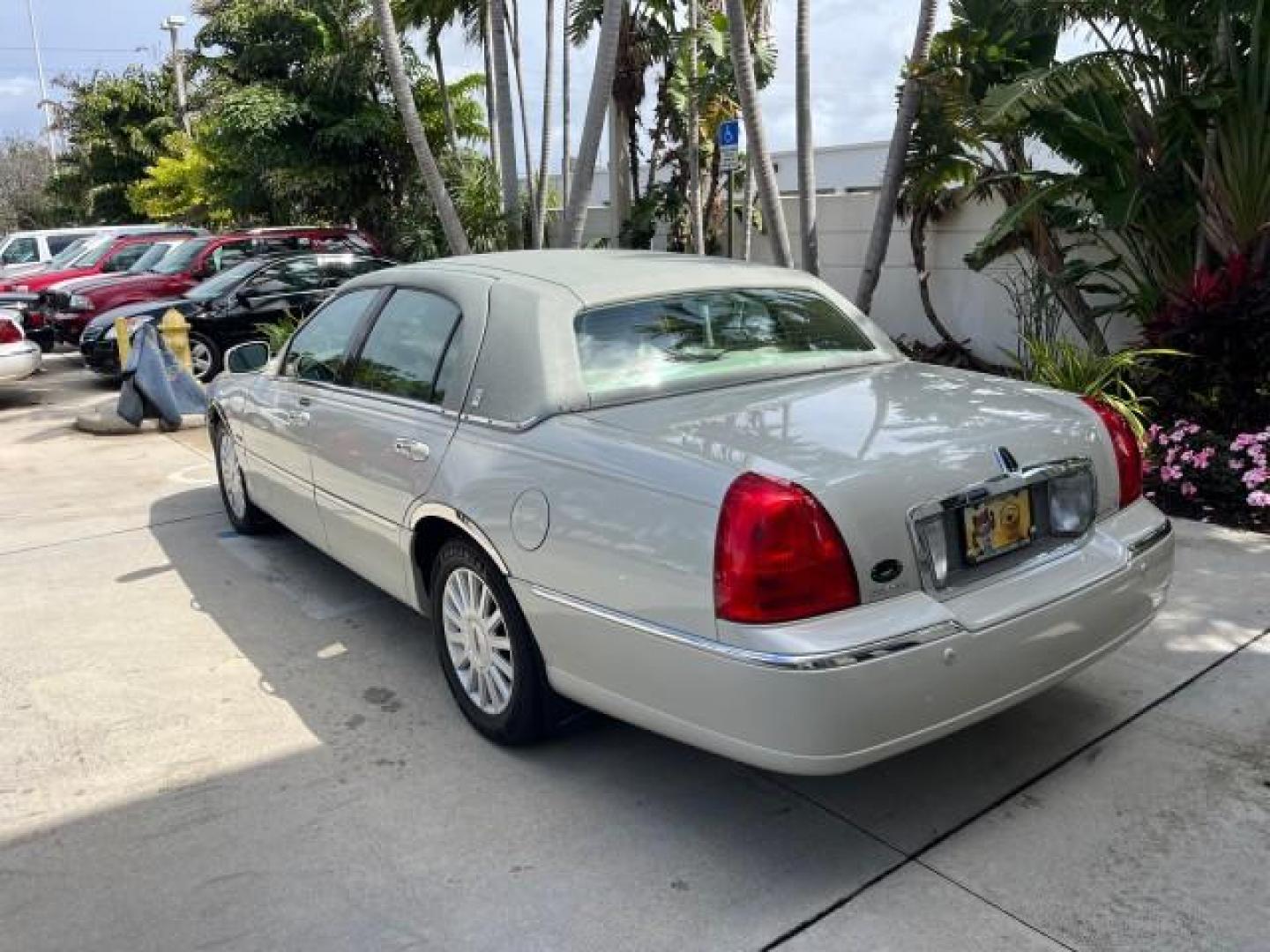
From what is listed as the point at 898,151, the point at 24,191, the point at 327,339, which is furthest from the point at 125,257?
the point at 24,191

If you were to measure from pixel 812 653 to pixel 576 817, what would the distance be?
1.06 m

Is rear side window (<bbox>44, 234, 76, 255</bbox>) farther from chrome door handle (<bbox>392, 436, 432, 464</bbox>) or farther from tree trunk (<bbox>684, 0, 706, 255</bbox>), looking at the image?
chrome door handle (<bbox>392, 436, 432, 464</bbox>)

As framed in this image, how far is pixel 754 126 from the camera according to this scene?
804 centimetres

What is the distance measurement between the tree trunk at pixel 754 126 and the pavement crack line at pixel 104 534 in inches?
175

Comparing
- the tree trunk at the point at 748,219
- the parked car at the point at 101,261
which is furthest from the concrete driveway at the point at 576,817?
the parked car at the point at 101,261

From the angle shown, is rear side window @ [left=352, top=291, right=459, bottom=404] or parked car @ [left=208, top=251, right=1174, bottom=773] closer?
parked car @ [left=208, top=251, right=1174, bottom=773]

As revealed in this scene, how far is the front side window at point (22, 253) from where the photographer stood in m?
20.2

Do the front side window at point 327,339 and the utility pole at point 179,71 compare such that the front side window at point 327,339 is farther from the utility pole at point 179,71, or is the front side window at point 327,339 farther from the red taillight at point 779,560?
the utility pole at point 179,71

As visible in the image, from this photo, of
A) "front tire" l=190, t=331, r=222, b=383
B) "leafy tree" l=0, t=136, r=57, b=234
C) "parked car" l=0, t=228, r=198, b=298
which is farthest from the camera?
"leafy tree" l=0, t=136, r=57, b=234

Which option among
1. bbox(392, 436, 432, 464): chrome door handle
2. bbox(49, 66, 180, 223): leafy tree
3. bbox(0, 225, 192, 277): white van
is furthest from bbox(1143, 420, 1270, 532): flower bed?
bbox(49, 66, 180, 223): leafy tree

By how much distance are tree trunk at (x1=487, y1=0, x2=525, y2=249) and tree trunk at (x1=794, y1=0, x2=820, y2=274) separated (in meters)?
3.60

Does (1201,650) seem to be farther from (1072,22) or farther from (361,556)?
(1072,22)

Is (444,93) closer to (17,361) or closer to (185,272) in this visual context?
(185,272)

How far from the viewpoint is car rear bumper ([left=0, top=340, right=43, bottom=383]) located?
1112 centimetres
